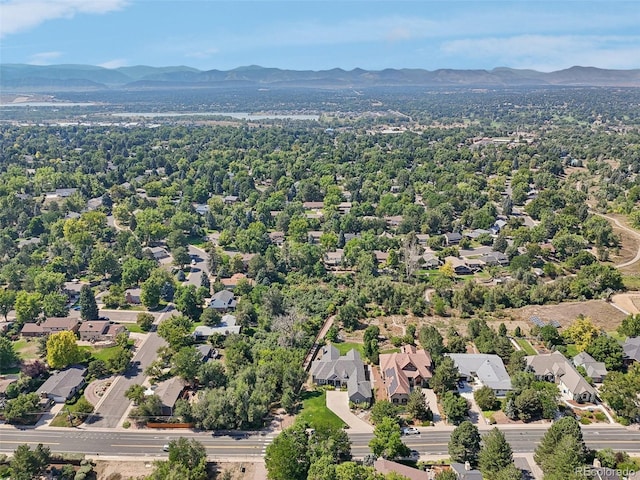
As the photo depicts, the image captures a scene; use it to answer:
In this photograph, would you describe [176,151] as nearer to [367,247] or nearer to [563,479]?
[367,247]

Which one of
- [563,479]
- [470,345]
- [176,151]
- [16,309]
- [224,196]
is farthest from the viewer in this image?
[176,151]

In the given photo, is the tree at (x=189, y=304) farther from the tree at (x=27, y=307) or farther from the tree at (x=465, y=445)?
the tree at (x=465, y=445)

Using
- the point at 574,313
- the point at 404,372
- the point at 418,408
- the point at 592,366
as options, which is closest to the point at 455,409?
the point at 418,408

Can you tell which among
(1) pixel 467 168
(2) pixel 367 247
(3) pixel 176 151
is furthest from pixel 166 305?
(3) pixel 176 151

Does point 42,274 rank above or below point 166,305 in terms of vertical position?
above

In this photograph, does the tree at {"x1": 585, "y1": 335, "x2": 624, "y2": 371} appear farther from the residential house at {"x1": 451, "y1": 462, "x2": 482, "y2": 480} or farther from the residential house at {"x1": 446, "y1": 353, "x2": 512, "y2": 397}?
the residential house at {"x1": 451, "y1": 462, "x2": 482, "y2": 480}

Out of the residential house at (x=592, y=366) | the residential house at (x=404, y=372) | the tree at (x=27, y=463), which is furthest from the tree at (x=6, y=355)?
the residential house at (x=592, y=366)

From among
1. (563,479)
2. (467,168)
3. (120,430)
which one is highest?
(467,168)
